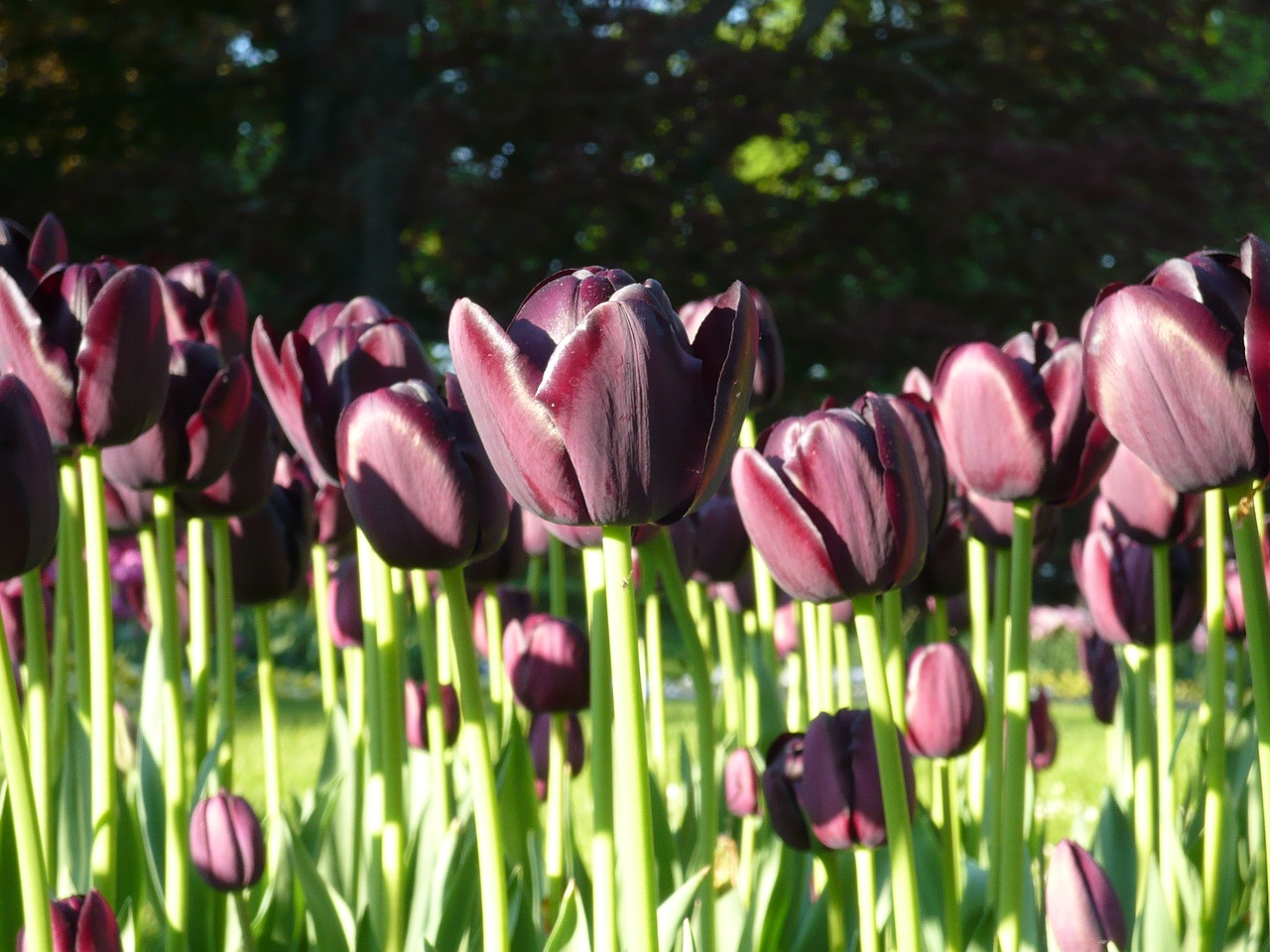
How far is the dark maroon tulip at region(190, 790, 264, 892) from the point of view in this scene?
3.82ft

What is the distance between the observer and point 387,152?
770 centimetres

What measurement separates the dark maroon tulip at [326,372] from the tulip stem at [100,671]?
0.15 meters

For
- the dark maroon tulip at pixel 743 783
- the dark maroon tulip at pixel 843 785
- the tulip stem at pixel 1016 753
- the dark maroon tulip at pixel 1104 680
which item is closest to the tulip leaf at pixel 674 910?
the dark maroon tulip at pixel 843 785

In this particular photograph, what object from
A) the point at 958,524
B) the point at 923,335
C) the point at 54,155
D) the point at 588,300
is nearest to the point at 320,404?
the point at 588,300

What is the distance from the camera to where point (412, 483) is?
35.7 inches

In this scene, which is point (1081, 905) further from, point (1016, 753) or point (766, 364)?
point (766, 364)

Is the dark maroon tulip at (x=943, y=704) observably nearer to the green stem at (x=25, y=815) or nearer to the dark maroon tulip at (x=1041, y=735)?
the dark maroon tulip at (x=1041, y=735)

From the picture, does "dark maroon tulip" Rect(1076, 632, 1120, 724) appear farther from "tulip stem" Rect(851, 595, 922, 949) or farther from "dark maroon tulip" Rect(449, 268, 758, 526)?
"dark maroon tulip" Rect(449, 268, 758, 526)

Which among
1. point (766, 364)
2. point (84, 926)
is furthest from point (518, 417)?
point (766, 364)

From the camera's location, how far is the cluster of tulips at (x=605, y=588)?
0.77m

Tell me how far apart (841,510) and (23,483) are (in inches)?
20.5

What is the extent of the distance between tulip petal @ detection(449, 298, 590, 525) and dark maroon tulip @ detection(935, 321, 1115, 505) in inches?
19.0

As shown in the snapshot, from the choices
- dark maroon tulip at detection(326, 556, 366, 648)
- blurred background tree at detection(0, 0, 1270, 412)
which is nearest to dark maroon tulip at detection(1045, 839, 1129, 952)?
dark maroon tulip at detection(326, 556, 366, 648)

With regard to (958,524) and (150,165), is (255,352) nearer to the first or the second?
(958,524)
